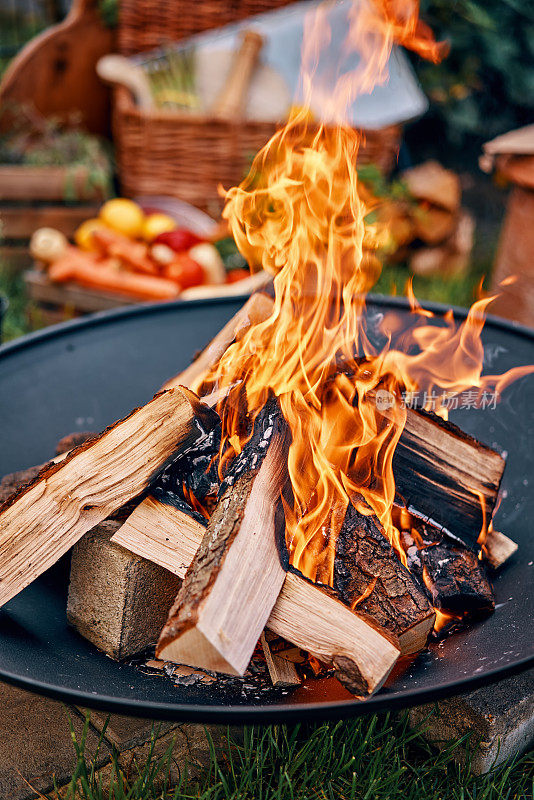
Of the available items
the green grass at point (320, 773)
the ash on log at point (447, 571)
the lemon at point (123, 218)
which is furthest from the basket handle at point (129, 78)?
the green grass at point (320, 773)

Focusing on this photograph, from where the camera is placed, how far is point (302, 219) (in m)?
1.71

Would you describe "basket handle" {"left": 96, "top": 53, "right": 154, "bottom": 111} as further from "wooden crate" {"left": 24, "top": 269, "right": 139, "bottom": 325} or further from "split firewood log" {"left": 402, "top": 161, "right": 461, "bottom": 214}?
"split firewood log" {"left": 402, "top": 161, "right": 461, "bottom": 214}

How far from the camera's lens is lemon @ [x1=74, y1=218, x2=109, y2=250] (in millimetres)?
3637

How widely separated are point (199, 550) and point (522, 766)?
95 cm

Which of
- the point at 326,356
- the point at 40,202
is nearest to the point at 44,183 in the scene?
the point at 40,202

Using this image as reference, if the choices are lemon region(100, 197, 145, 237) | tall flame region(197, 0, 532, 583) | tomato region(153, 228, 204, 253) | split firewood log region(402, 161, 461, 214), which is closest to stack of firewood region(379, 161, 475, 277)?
split firewood log region(402, 161, 461, 214)

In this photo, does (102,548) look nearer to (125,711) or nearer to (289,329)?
(125,711)

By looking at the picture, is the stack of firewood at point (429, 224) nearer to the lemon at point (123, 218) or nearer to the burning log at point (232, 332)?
the lemon at point (123, 218)

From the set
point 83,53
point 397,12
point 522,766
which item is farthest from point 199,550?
point 83,53

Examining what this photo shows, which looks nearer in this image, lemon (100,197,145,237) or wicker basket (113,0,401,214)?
lemon (100,197,145,237)

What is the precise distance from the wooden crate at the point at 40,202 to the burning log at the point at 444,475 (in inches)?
113

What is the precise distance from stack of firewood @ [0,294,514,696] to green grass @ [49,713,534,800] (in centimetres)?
25

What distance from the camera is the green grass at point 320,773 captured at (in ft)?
4.73

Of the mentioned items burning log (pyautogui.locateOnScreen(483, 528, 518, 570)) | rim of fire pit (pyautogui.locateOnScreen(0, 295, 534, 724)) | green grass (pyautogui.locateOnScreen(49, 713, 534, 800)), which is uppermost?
rim of fire pit (pyautogui.locateOnScreen(0, 295, 534, 724))
